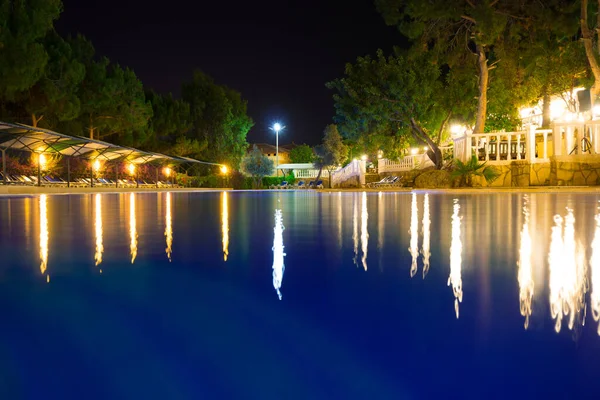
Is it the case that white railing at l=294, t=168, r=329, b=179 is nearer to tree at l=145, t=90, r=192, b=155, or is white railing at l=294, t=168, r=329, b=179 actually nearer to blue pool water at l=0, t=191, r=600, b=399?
tree at l=145, t=90, r=192, b=155

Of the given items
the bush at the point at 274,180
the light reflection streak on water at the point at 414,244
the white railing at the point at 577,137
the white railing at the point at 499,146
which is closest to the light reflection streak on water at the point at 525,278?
the light reflection streak on water at the point at 414,244

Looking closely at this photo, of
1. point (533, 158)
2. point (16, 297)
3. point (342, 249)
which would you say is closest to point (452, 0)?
point (533, 158)

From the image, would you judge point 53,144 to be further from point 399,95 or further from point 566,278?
point 566,278

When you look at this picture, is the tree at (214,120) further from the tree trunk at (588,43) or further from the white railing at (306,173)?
the tree trunk at (588,43)

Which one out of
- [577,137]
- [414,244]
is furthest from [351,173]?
[414,244]

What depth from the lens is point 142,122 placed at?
113 ft

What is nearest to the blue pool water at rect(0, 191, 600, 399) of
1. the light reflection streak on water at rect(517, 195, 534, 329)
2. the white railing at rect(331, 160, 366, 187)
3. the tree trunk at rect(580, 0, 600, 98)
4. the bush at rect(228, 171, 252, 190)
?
the light reflection streak on water at rect(517, 195, 534, 329)

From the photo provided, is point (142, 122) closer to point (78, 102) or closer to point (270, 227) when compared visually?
point (78, 102)

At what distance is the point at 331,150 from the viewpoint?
152 feet

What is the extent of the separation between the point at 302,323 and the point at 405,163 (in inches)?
1047

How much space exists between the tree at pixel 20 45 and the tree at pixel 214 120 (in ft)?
67.0

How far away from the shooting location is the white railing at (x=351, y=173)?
2723cm

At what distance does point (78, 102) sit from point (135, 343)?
29684 mm

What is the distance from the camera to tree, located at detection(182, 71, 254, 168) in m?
44.6
